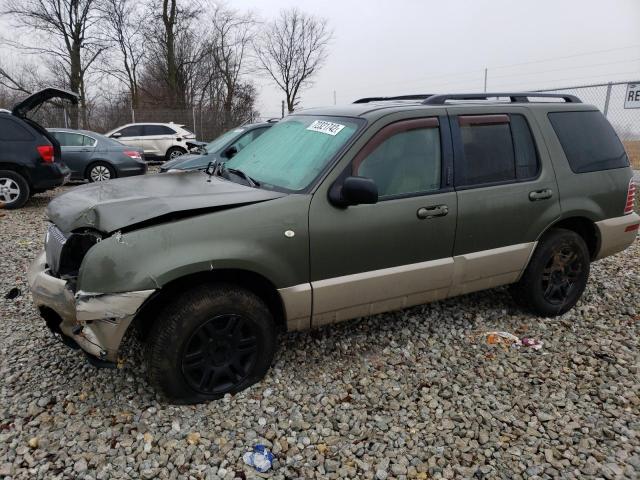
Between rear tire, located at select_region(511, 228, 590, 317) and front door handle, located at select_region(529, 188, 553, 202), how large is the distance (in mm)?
385

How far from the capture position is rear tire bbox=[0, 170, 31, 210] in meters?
8.13

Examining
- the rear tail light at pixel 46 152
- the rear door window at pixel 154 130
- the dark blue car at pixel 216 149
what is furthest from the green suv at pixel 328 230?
the rear door window at pixel 154 130

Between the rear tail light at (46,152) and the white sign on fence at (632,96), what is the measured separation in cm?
1127

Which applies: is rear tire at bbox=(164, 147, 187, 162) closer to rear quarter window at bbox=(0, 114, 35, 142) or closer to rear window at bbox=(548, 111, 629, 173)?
rear quarter window at bbox=(0, 114, 35, 142)

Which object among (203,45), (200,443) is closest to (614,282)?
(200,443)

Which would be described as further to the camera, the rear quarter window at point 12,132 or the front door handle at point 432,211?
the rear quarter window at point 12,132

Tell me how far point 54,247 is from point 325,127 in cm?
194

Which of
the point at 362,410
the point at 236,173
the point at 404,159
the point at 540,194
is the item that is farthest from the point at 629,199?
the point at 236,173

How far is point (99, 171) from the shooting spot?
1092cm

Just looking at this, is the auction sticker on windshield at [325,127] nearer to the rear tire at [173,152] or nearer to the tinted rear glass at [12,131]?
the tinted rear glass at [12,131]

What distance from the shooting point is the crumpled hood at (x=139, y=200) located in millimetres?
2619

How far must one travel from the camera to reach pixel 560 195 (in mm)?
3785

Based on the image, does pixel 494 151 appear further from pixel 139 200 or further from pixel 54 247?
pixel 54 247

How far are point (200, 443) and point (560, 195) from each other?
3.25 metres
